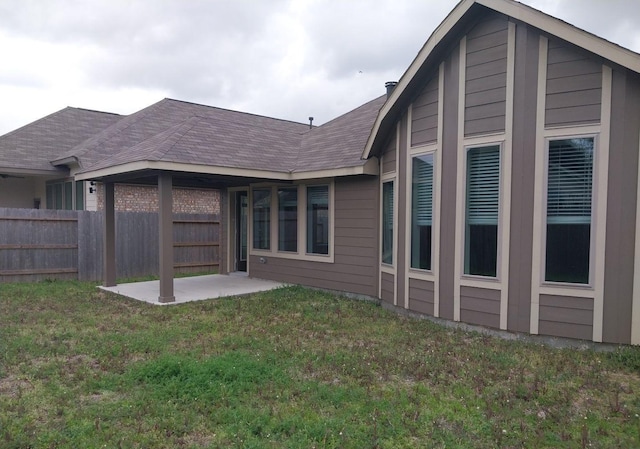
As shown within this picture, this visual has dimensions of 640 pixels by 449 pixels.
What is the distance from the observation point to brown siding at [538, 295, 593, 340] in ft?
16.2

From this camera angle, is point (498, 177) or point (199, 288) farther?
point (199, 288)

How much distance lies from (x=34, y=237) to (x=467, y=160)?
9.71 metres

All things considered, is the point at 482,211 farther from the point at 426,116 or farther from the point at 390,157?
the point at 390,157

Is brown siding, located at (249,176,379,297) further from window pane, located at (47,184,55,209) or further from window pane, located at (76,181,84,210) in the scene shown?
window pane, located at (47,184,55,209)

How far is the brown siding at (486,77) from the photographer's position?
17.9 feet

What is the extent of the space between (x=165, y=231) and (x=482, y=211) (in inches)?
204

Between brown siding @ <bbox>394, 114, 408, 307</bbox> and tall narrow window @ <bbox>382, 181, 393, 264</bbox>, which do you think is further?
tall narrow window @ <bbox>382, 181, 393, 264</bbox>

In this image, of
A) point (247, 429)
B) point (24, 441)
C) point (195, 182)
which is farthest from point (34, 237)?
point (247, 429)

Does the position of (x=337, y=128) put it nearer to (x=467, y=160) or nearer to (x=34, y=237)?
(x=467, y=160)

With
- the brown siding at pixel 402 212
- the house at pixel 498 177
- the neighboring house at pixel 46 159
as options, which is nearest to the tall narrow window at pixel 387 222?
the house at pixel 498 177

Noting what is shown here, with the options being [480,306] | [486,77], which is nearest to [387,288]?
[480,306]

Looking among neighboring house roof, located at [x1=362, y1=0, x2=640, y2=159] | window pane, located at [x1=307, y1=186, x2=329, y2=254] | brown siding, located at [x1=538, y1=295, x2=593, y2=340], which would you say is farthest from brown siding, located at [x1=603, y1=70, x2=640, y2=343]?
window pane, located at [x1=307, y1=186, x2=329, y2=254]

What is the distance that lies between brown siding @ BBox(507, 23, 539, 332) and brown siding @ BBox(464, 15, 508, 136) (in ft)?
0.60

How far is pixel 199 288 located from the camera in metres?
9.40
